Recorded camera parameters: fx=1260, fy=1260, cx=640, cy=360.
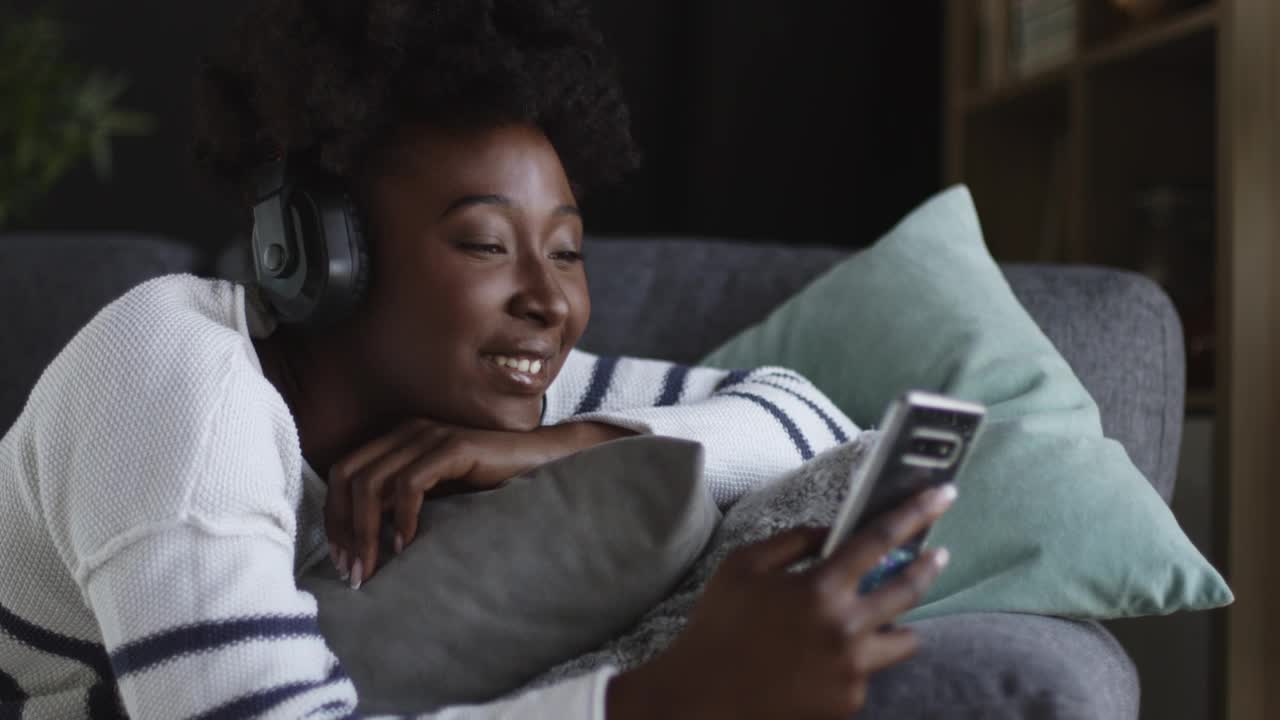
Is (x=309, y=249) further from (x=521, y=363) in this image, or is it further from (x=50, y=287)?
(x=50, y=287)

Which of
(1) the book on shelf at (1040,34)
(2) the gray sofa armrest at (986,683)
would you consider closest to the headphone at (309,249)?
(2) the gray sofa armrest at (986,683)

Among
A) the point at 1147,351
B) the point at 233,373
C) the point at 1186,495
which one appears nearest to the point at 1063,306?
the point at 1147,351

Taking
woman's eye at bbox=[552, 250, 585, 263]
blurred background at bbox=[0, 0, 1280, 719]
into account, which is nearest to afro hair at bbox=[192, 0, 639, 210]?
woman's eye at bbox=[552, 250, 585, 263]

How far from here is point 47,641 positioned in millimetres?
907

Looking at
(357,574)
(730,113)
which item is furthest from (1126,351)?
(730,113)

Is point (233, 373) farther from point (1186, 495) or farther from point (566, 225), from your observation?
point (1186, 495)

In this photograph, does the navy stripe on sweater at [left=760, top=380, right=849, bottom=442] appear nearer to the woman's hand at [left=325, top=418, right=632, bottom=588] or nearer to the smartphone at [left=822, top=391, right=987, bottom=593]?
the woman's hand at [left=325, top=418, right=632, bottom=588]

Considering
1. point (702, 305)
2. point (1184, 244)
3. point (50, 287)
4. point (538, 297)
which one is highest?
point (538, 297)

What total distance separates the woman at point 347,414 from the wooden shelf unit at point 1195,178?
37.7 inches

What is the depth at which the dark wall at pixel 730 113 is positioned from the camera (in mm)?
3000

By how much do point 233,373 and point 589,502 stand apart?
25cm

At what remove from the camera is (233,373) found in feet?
2.71

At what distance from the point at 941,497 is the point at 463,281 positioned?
418 mm

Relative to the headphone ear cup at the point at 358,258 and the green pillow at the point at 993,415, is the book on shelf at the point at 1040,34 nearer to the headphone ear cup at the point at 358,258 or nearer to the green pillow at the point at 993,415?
the green pillow at the point at 993,415
